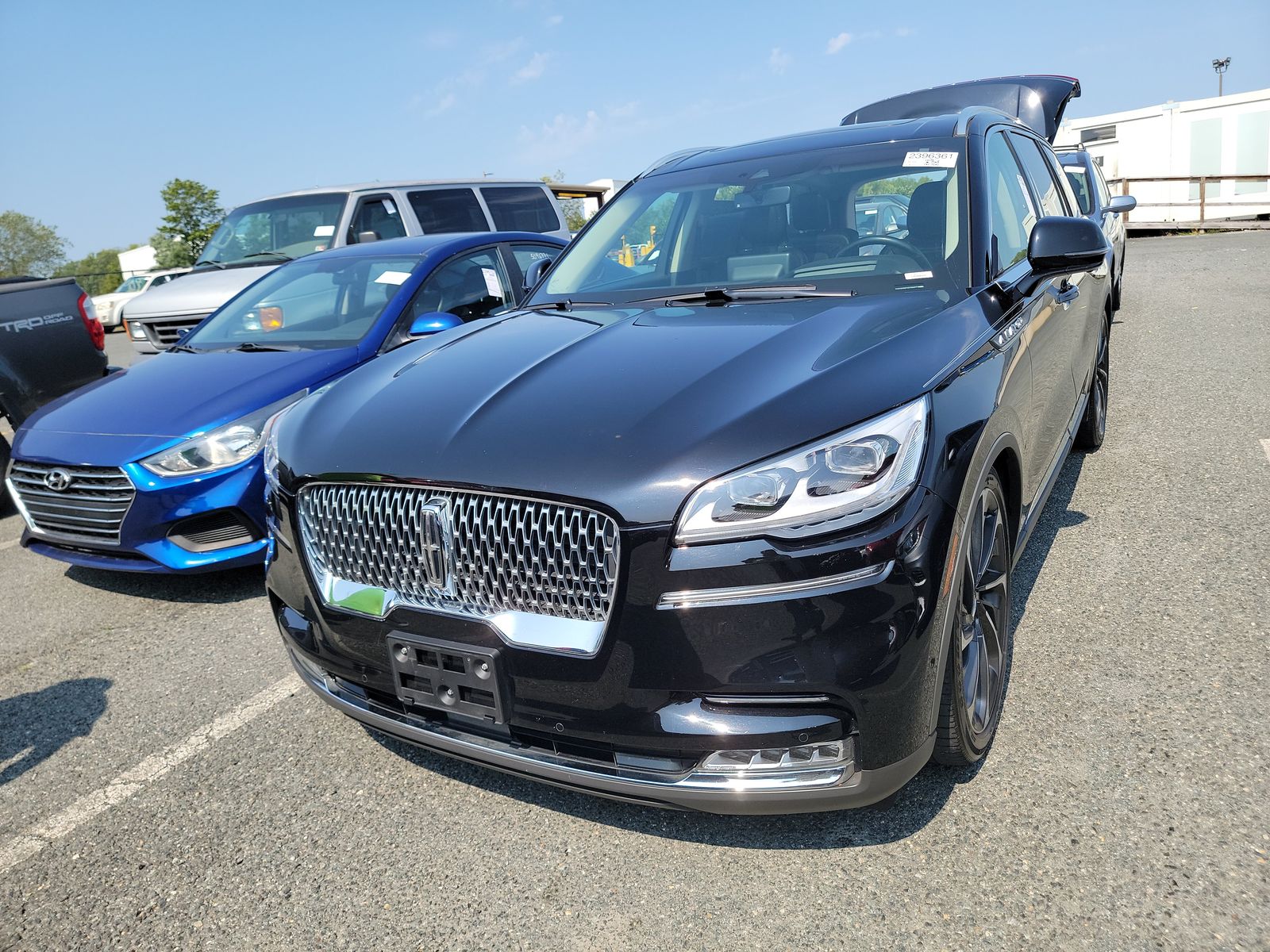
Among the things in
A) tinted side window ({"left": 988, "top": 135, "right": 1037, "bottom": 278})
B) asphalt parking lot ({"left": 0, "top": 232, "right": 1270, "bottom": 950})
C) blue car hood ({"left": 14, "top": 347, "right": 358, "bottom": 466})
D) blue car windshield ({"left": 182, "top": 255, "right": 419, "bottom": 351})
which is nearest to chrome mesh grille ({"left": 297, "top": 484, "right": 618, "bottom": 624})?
asphalt parking lot ({"left": 0, "top": 232, "right": 1270, "bottom": 950})

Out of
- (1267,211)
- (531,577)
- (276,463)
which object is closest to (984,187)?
(531,577)

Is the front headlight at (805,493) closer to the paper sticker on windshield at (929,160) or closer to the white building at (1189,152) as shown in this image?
the paper sticker on windshield at (929,160)

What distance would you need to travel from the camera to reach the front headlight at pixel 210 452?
4.39 meters

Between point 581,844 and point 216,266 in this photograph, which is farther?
point 216,266

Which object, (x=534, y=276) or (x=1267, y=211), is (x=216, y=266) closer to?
(x=534, y=276)

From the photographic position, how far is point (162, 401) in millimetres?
4766

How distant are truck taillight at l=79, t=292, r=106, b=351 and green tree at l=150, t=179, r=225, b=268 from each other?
5641 centimetres

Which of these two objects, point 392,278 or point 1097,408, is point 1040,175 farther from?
point 392,278

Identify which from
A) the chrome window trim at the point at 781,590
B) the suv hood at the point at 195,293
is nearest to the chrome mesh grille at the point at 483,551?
the chrome window trim at the point at 781,590

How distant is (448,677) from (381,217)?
28.8ft

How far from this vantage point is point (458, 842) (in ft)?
8.63

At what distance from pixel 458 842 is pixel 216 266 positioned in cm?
914

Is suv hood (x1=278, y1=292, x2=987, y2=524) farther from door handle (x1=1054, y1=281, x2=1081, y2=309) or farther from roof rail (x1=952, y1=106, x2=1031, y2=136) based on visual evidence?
door handle (x1=1054, y1=281, x2=1081, y2=309)

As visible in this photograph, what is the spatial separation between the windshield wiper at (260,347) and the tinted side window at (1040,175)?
3652mm
